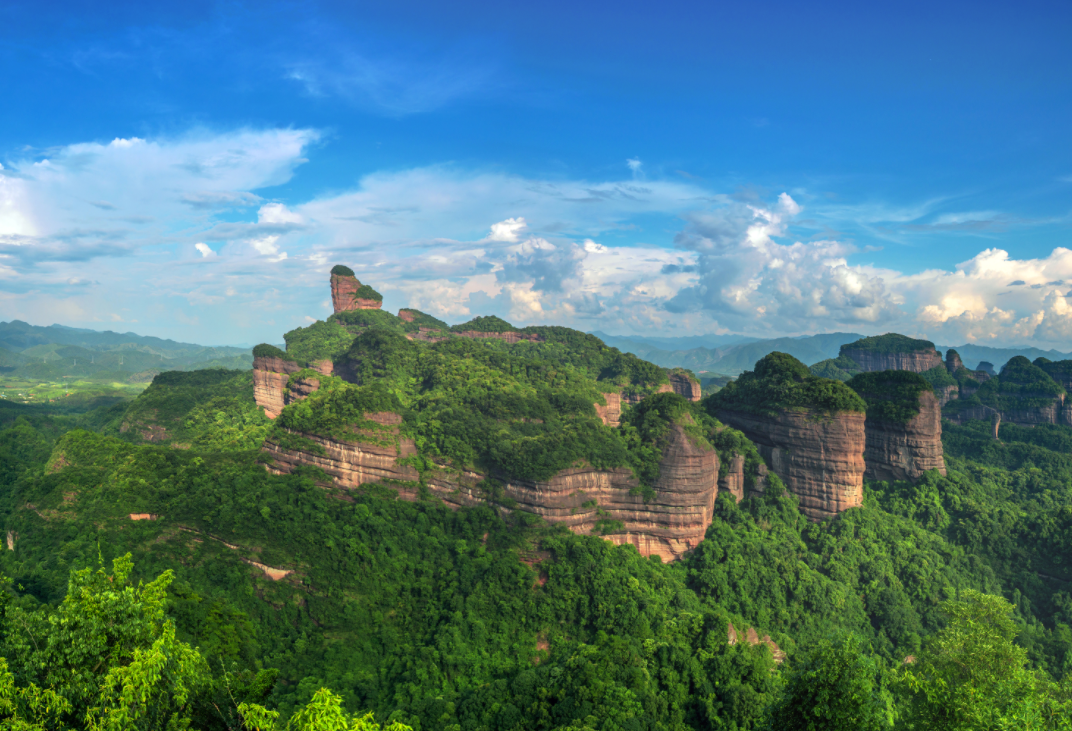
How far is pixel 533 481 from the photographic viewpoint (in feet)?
159

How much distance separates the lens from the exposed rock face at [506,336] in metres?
113

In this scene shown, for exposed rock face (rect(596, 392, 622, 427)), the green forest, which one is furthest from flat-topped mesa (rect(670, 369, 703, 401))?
the green forest

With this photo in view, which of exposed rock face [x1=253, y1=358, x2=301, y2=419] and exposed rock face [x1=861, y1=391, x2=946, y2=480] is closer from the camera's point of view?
exposed rock face [x1=861, y1=391, x2=946, y2=480]

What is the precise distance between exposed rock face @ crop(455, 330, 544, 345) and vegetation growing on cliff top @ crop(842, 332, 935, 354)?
2974 inches

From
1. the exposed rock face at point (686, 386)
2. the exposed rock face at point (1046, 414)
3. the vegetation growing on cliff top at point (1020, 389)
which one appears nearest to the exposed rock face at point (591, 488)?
the exposed rock face at point (686, 386)

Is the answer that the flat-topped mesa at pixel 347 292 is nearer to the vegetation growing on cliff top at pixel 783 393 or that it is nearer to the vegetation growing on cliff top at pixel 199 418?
the vegetation growing on cliff top at pixel 199 418

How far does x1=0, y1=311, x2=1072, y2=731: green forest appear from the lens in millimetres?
16219

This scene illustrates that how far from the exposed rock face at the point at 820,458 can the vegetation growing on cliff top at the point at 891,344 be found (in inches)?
3124

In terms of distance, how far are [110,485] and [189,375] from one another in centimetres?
4787

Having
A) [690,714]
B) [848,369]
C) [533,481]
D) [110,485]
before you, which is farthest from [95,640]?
[848,369]

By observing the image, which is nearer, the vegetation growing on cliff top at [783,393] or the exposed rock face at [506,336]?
the vegetation growing on cliff top at [783,393]

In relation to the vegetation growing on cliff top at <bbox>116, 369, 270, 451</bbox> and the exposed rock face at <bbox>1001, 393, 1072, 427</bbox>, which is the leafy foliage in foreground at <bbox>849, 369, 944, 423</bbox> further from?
the vegetation growing on cliff top at <bbox>116, 369, 270, 451</bbox>

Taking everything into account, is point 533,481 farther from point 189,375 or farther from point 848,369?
point 848,369

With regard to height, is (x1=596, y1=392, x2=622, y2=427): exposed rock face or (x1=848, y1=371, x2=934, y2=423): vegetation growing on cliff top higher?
(x1=848, y1=371, x2=934, y2=423): vegetation growing on cliff top
